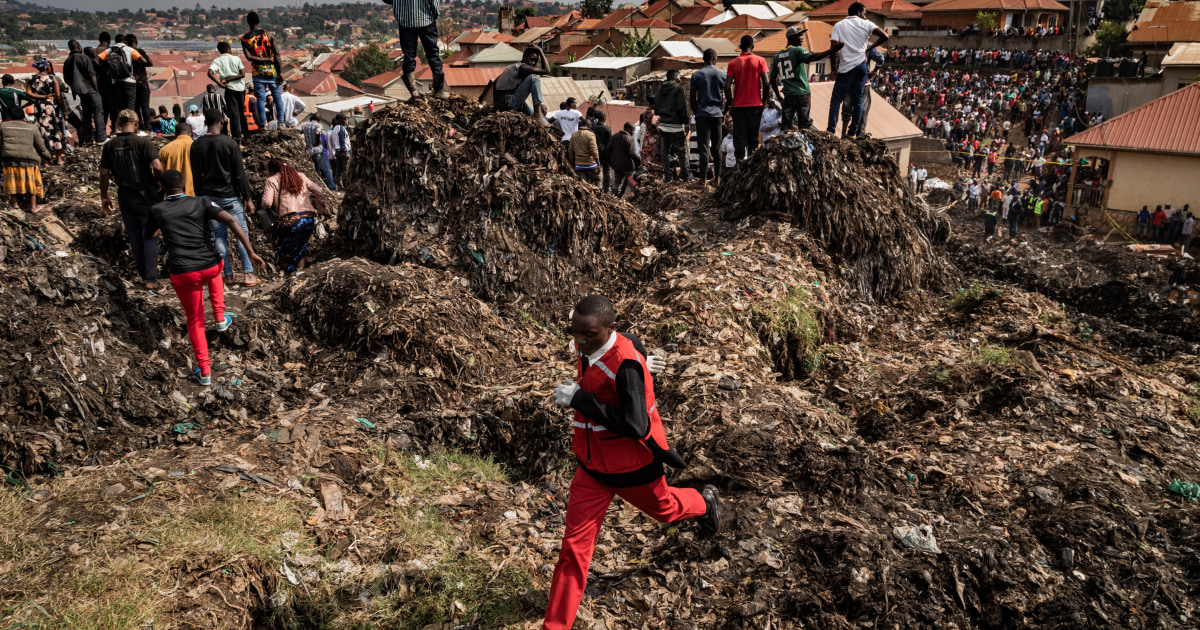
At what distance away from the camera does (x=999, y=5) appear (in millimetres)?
48906

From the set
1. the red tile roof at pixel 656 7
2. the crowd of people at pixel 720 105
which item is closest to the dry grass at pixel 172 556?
the crowd of people at pixel 720 105

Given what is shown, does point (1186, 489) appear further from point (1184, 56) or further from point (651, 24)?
point (651, 24)

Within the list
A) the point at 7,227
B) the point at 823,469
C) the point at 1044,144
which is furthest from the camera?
the point at 1044,144

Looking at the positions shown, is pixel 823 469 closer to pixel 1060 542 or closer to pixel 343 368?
pixel 1060 542

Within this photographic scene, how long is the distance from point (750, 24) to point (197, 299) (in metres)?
50.6

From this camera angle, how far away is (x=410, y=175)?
7.88 meters

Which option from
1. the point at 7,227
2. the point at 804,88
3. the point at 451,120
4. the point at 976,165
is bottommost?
the point at 976,165

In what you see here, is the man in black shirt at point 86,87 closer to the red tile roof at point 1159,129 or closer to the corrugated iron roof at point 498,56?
the red tile roof at point 1159,129

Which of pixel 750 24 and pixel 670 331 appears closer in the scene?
pixel 670 331

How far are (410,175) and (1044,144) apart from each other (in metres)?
31.2

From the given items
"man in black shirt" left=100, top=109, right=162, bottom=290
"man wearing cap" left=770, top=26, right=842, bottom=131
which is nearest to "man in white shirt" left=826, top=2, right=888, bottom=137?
"man wearing cap" left=770, top=26, right=842, bottom=131

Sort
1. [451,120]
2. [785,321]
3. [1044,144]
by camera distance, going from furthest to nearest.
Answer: [1044,144], [451,120], [785,321]

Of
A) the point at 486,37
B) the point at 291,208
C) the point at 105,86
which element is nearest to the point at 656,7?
the point at 486,37

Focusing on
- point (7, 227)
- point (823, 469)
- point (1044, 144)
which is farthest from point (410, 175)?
point (1044, 144)
